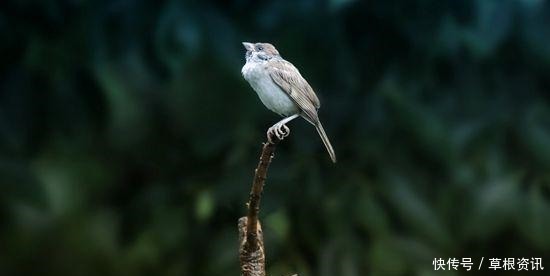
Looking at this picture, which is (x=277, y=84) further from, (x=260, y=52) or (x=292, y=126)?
(x=292, y=126)

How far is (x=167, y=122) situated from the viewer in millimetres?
2369

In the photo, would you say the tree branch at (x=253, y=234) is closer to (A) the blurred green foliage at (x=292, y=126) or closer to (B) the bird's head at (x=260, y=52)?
(B) the bird's head at (x=260, y=52)

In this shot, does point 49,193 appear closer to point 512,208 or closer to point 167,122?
point 167,122

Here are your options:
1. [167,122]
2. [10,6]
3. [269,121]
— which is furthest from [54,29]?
[269,121]

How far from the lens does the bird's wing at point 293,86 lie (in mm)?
1883

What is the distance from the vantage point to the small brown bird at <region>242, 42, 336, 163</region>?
188 cm

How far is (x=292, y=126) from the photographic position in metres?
2.36

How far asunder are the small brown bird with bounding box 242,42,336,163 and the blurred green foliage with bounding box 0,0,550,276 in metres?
0.42

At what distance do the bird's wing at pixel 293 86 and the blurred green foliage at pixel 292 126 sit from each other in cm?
42

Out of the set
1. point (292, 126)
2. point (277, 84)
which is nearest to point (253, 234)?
point (277, 84)

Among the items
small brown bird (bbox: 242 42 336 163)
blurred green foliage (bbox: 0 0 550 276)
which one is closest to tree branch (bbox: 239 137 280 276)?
small brown bird (bbox: 242 42 336 163)

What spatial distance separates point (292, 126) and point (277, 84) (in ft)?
1.60

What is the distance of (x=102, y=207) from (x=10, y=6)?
651 mm

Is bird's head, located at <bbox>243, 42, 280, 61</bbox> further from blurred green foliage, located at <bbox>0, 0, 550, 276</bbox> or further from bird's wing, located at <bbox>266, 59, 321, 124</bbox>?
blurred green foliage, located at <bbox>0, 0, 550, 276</bbox>
